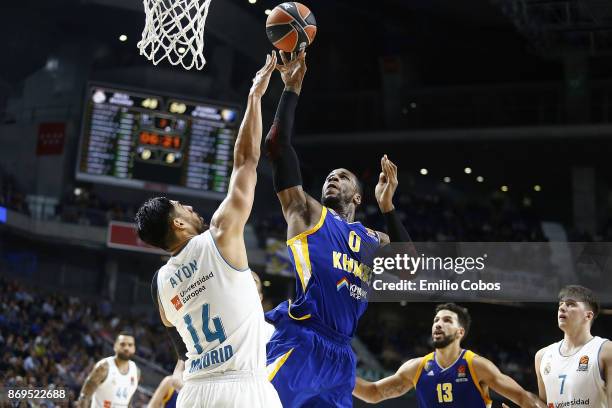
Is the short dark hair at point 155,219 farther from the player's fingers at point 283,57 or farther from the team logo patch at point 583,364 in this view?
the team logo patch at point 583,364

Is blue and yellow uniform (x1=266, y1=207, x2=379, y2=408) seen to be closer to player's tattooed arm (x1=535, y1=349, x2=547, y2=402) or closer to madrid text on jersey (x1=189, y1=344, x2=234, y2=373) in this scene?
madrid text on jersey (x1=189, y1=344, x2=234, y2=373)

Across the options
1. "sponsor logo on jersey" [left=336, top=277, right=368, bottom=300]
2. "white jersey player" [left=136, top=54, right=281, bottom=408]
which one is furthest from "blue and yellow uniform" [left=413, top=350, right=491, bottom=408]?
"white jersey player" [left=136, top=54, right=281, bottom=408]

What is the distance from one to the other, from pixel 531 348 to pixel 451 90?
8.49m

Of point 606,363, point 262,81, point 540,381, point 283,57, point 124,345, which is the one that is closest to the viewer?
point 262,81

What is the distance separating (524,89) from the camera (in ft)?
88.4

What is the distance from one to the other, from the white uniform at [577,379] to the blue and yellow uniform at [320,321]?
240 cm

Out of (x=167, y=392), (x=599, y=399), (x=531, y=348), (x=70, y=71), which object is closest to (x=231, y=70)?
(x=70, y=71)

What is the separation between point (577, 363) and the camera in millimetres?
6922

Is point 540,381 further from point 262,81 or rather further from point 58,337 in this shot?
point 58,337

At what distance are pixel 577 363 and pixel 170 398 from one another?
16.9ft

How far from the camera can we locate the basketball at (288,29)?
5.69 meters

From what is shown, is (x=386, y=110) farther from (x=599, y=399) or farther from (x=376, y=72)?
(x=599, y=399)

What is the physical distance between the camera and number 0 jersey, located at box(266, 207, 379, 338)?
5266 millimetres

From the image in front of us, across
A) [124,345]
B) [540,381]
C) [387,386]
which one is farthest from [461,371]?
[124,345]
